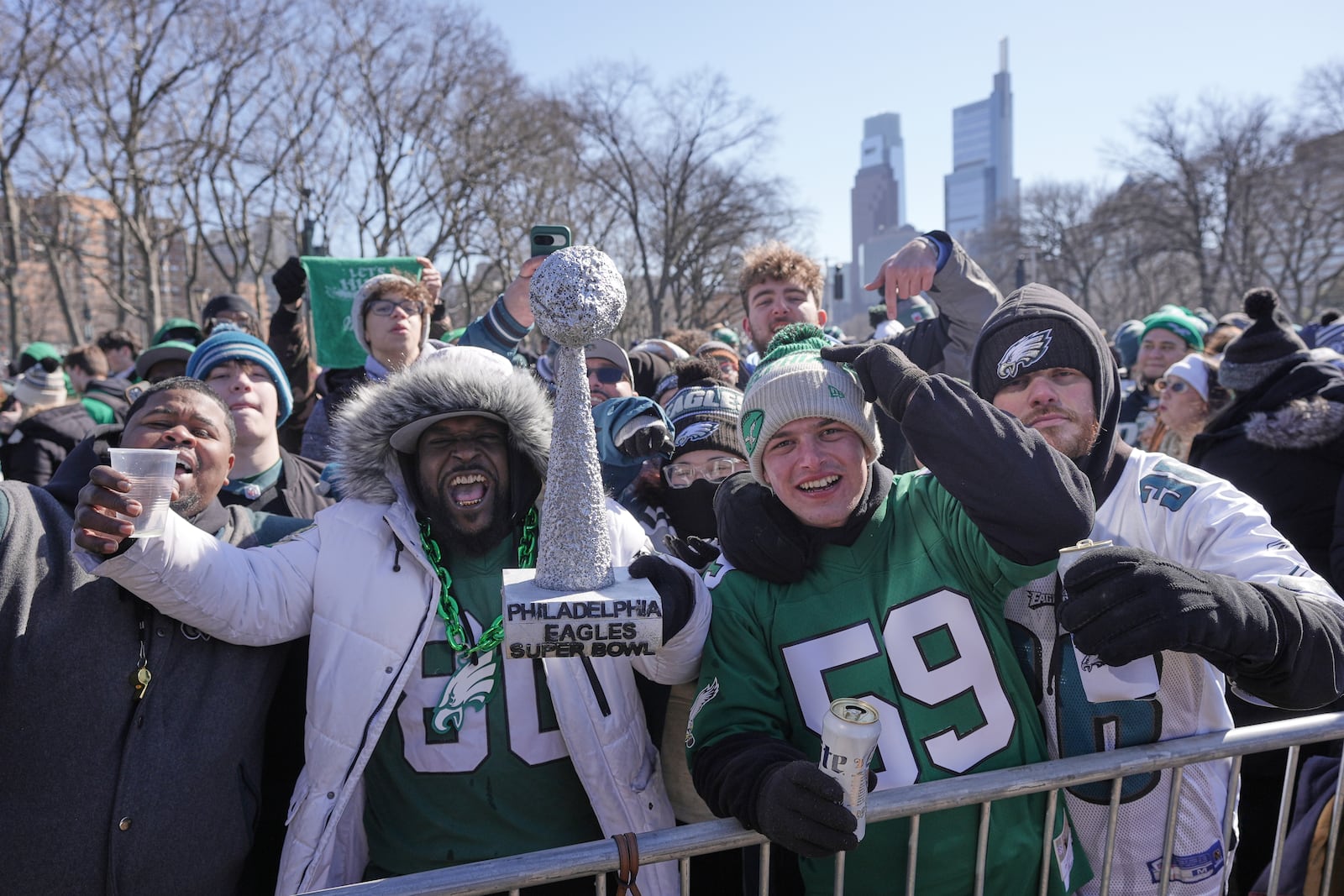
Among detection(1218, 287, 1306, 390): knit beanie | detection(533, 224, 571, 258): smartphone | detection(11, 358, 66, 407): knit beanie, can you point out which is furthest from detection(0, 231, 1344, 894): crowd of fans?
detection(11, 358, 66, 407): knit beanie

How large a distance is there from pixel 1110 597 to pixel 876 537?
0.59m

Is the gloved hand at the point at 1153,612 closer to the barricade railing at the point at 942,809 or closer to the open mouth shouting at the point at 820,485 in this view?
the barricade railing at the point at 942,809

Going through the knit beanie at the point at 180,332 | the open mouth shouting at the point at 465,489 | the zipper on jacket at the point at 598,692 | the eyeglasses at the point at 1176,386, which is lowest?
the zipper on jacket at the point at 598,692

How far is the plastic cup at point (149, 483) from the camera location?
1833 mm

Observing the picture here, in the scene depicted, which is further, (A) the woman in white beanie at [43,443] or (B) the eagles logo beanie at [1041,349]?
(A) the woman in white beanie at [43,443]

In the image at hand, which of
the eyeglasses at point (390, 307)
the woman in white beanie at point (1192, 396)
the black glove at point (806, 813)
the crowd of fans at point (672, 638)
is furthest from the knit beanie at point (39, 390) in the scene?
the woman in white beanie at point (1192, 396)

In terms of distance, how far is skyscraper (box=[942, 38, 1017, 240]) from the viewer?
495 feet

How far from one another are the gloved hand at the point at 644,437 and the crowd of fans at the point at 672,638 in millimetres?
584

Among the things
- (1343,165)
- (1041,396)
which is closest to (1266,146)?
(1343,165)

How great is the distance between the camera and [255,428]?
313 centimetres

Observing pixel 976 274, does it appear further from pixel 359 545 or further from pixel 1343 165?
pixel 1343 165

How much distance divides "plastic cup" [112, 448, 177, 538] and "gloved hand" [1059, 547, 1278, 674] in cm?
192

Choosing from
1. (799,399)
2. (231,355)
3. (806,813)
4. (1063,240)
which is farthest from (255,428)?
(1063,240)

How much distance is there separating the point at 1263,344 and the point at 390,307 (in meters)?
4.15
